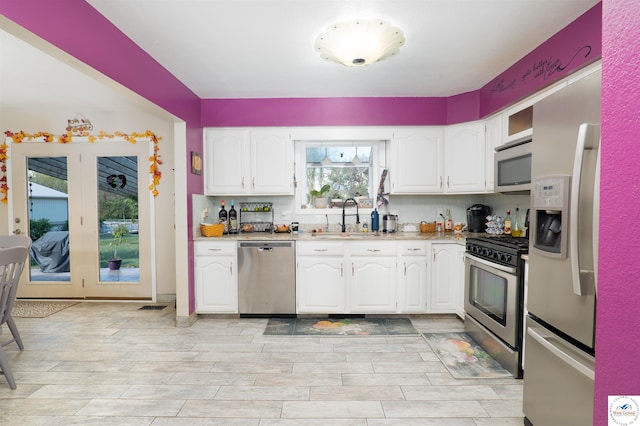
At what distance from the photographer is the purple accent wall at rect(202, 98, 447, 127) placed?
3834 millimetres

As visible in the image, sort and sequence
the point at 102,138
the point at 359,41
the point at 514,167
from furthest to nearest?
the point at 102,138
the point at 514,167
the point at 359,41

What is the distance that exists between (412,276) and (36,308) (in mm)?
4276

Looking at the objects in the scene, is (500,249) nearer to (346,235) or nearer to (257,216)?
(346,235)

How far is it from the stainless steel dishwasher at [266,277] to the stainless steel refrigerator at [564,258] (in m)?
2.25

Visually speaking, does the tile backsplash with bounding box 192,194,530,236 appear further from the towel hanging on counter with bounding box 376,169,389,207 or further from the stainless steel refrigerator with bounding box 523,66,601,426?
the stainless steel refrigerator with bounding box 523,66,601,426

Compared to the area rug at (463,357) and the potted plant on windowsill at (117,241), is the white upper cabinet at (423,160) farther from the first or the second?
the potted plant on windowsill at (117,241)

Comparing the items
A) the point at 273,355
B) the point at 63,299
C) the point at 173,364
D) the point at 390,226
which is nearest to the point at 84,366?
the point at 173,364

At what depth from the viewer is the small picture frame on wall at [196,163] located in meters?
3.59

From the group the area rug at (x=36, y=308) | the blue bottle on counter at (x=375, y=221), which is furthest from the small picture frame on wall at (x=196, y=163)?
the area rug at (x=36, y=308)

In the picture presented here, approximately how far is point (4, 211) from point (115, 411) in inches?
146

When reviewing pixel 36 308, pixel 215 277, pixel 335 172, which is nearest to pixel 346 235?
pixel 335 172

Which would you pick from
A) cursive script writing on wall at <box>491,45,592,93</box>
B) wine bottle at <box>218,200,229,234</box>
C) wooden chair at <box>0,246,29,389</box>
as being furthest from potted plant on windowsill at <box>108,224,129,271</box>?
cursive script writing on wall at <box>491,45,592,93</box>

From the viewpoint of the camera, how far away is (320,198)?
166 inches

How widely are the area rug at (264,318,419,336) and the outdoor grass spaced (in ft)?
6.55
